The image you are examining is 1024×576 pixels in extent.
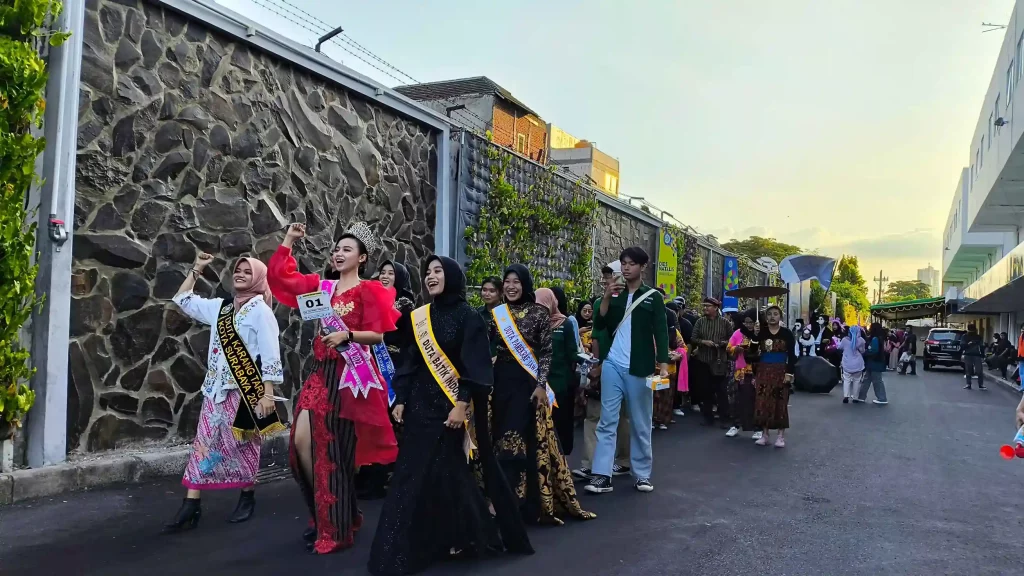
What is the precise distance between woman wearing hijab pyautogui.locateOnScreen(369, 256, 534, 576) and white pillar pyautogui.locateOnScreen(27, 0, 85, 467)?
3095 millimetres

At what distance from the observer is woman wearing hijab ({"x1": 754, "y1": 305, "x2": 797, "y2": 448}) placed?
9.68 meters

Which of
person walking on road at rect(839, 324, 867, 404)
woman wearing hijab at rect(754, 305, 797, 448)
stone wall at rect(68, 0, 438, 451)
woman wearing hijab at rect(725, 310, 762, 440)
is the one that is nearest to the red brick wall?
person walking on road at rect(839, 324, 867, 404)

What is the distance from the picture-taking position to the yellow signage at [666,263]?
2080 cm

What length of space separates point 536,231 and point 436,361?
31.2ft

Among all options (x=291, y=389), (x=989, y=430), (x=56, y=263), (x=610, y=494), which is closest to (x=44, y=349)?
(x=56, y=263)

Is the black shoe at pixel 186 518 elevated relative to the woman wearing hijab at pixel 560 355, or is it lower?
lower

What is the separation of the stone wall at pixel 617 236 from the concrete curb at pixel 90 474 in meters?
11.0

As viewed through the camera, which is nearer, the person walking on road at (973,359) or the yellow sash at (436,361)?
the yellow sash at (436,361)

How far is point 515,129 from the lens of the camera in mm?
33719

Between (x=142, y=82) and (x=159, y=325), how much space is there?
→ 6.95 ft

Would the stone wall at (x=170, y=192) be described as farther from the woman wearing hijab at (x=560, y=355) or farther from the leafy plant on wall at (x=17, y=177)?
the woman wearing hijab at (x=560, y=355)

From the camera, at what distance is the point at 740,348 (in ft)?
33.9

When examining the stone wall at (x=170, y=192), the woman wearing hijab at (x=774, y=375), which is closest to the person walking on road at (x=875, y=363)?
the woman wearing hijab at (x=774, y=375)

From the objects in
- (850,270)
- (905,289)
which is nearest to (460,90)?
(850,270)
